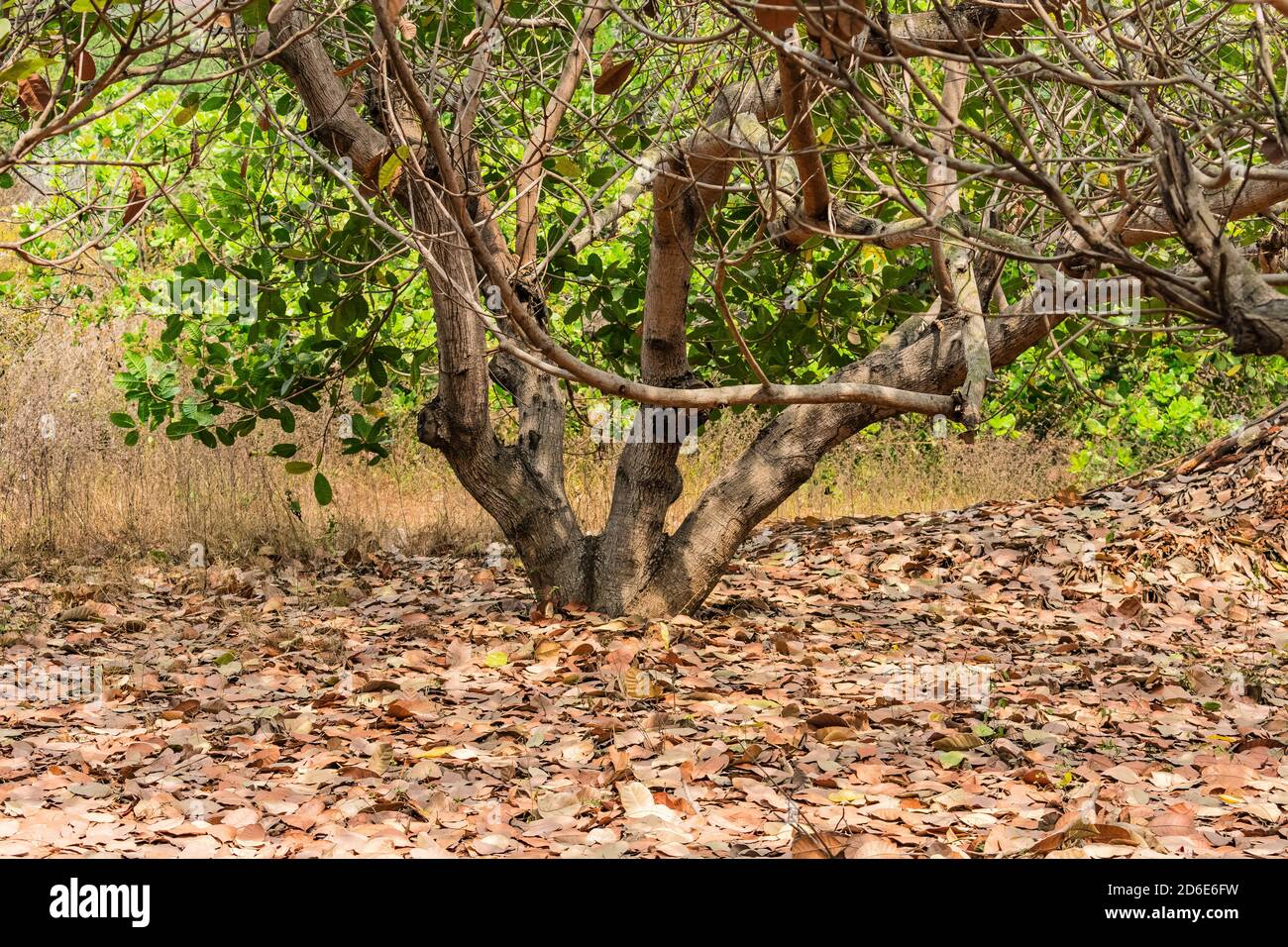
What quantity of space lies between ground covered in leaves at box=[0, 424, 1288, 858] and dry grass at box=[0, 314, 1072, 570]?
2.20 ft

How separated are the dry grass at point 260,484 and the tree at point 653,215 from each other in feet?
3.65

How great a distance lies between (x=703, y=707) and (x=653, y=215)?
2.25 m

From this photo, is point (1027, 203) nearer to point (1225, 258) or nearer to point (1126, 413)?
point (1225, 258)

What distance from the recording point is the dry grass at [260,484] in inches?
249

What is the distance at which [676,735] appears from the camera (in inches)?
129
